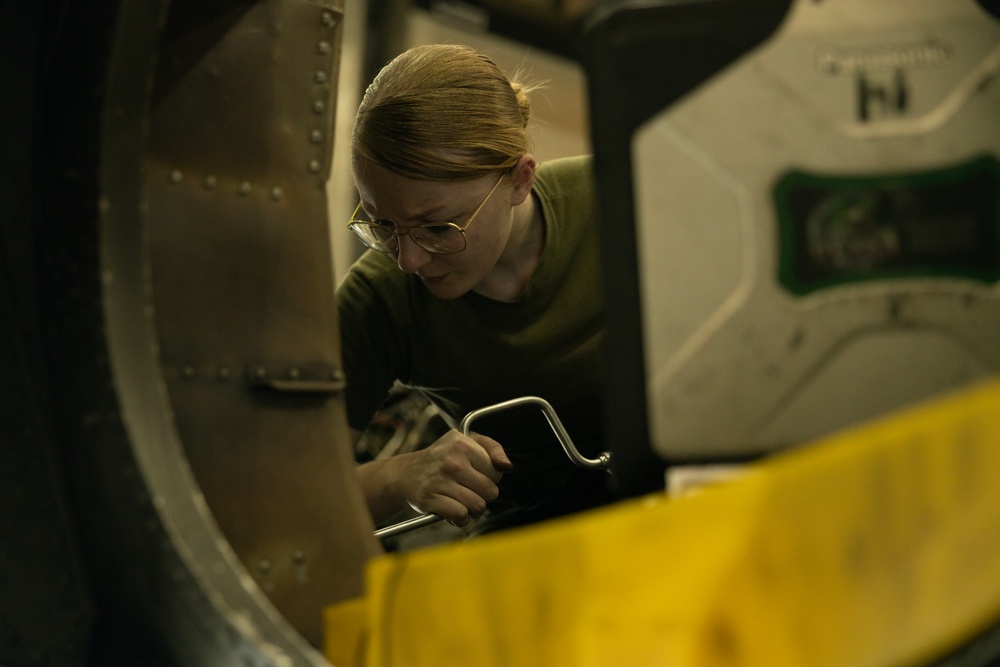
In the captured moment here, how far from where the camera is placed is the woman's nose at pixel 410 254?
48.6 inches

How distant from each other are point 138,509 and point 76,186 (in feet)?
0.92

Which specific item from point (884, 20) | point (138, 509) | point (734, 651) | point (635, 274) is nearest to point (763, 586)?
point (734, 651)

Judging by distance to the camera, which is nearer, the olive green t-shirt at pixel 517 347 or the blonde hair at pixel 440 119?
the blonde hair at pixel 440 119

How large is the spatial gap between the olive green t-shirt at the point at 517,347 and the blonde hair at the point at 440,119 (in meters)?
0.20

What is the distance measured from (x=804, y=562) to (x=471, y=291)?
0.92 metres

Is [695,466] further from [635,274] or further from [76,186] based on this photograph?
[76,186]

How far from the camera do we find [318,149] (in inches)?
41.3

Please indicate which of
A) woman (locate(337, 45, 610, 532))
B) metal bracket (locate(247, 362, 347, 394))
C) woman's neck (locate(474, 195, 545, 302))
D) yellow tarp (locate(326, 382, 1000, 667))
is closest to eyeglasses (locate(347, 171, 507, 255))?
woman (locate(337, 45, 610, 532))

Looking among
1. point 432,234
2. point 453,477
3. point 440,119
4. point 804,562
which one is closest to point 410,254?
point 432,234

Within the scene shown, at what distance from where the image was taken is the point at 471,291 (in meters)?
1.44

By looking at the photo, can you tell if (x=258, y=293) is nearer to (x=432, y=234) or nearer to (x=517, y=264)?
(x=432, y=234)

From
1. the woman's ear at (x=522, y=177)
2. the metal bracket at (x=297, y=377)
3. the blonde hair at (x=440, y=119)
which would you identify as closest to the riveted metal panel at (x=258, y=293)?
the metal bracket at (x=297, y=377)

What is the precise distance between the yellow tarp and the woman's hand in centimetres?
57

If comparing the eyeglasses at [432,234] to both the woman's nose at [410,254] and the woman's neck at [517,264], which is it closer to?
the woman's nose at [410,254]
